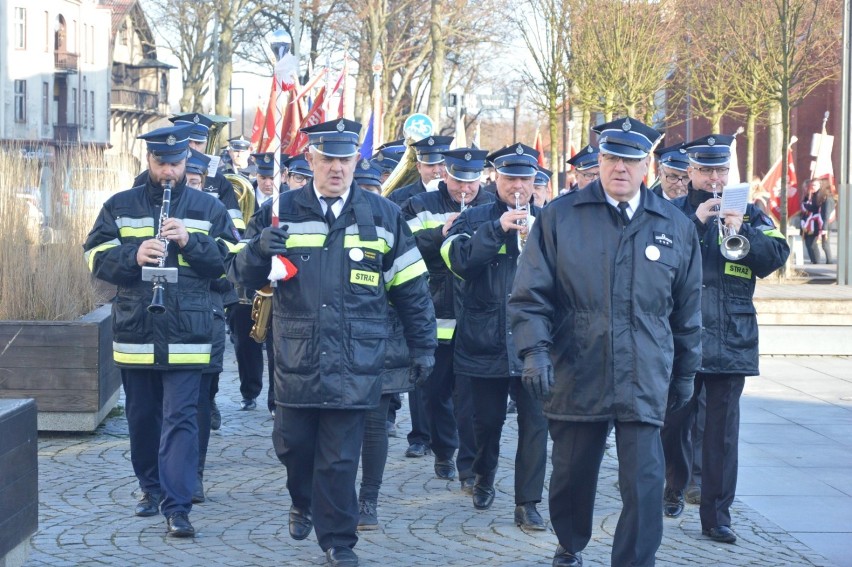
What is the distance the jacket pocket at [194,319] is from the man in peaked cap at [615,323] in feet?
6.81

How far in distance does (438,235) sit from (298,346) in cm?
228

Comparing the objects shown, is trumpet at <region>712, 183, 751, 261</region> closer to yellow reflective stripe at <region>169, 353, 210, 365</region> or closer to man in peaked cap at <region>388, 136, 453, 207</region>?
yellow reflective stripe at <region>169, 353, 210, 365</region>

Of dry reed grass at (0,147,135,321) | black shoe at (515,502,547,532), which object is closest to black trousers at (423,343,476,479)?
black shoe at (515,502,547,532)

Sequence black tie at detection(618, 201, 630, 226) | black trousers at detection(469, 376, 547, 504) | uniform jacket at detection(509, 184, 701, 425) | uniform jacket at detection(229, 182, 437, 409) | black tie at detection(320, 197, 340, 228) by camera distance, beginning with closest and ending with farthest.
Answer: uniform jacket at detection(509, 184, 701, 425) → black tie at detection(618, 201, 630, 226) → uniform jacket at detection(229, 182, 437, 409) → black tie at detection(320, 197, 340, 228) → black trousers at detection(469, 376, 547, 504)

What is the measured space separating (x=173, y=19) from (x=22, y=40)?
15301 millimetres

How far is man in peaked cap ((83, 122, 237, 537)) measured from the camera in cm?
728

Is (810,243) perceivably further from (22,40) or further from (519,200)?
(22,40)

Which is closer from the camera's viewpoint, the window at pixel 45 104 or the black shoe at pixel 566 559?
the black shoe at pixel 566 559

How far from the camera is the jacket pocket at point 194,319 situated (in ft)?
24.3

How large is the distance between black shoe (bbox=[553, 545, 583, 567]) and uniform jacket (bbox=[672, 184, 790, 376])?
152 cm

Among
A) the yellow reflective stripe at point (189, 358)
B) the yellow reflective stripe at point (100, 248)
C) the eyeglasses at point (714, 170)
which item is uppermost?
the eyeglasses at point (714, 170)

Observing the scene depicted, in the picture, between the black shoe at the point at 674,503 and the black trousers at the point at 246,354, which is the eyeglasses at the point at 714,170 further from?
the black trousers at the point at 246,354

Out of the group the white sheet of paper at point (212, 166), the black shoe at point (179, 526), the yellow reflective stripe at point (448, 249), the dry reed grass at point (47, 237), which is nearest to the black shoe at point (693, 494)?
the yellow reflective stripe at point (448, 249)

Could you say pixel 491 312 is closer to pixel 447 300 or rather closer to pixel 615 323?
pixel 447 300
